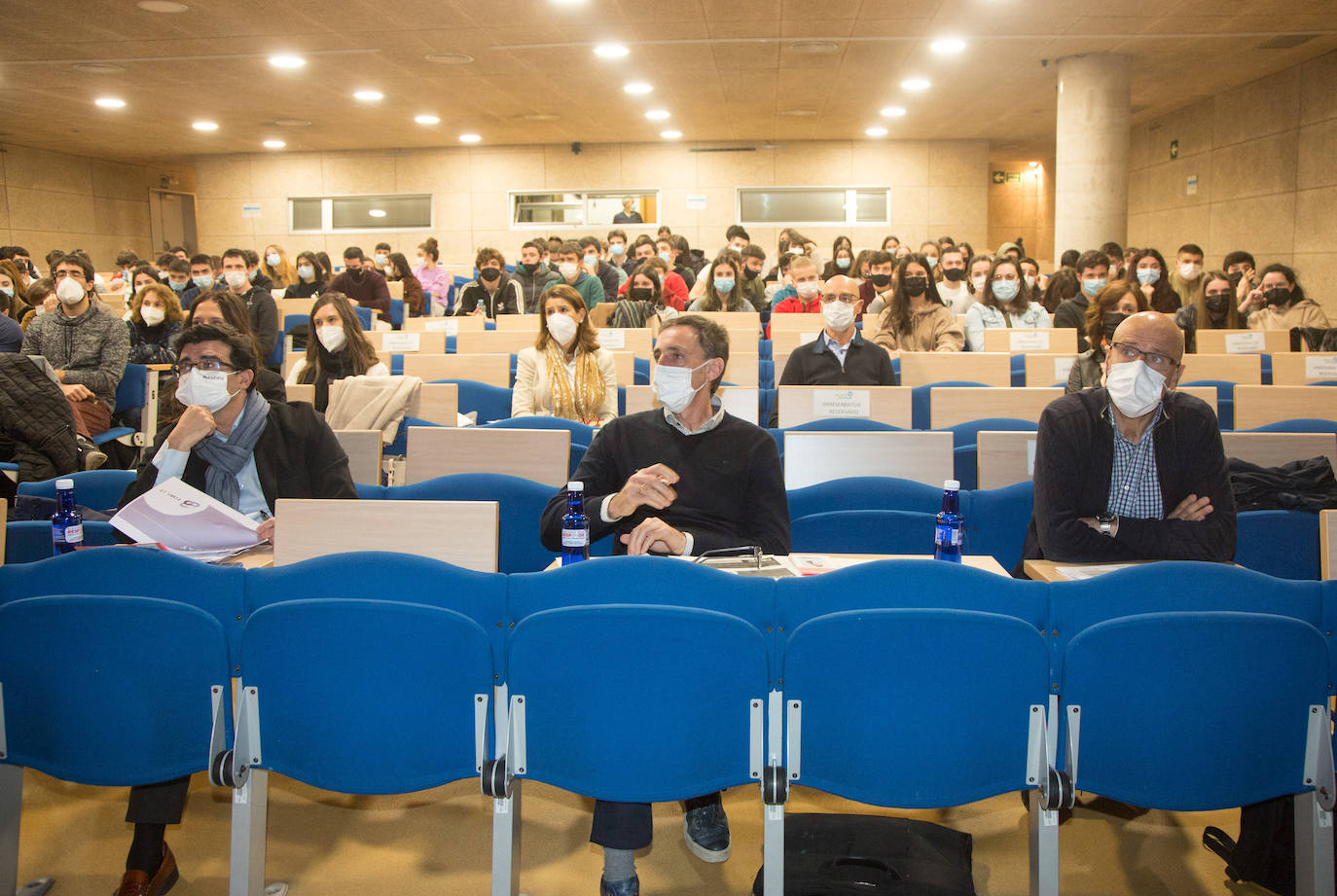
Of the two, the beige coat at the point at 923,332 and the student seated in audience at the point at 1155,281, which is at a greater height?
the student seated in audience at the point at 1155,281

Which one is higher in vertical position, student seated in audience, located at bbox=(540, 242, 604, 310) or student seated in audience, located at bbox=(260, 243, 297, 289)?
student seated in audience, located at bbox=(260, 243, 297, 289)

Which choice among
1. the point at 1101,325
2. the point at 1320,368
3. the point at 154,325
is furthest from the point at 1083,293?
the point at 154,325

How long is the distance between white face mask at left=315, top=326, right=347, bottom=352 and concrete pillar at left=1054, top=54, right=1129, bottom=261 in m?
8.80

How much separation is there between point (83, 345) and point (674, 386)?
5109 millimetres

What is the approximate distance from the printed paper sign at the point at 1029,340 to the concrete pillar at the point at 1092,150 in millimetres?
4846

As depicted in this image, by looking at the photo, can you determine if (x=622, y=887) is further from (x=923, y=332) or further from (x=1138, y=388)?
(x=923, y=332)

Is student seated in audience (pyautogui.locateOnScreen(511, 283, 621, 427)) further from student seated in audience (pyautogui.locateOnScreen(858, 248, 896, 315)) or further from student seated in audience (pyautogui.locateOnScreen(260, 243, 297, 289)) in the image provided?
student seated in audience (pyautogui.locateOnScreen(260, 243, 297, 289))

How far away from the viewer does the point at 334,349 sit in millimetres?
5367

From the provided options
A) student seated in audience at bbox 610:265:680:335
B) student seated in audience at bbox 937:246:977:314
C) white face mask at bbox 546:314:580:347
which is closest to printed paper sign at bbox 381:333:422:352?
student seated in audience at bbox 610:265:680:335

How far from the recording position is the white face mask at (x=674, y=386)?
3033mm

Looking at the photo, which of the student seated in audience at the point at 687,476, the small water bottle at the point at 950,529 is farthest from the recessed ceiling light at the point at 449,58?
the small water bottle at the point at 950,529

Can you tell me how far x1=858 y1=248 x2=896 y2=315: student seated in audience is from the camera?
8.48m

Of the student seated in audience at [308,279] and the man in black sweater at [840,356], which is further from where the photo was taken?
the student seated in audience at [308,279]

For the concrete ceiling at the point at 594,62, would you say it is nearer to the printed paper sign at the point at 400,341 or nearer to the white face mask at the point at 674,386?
the printed paper sign at the point at 400,341
